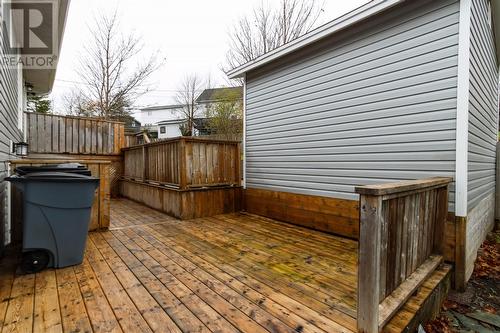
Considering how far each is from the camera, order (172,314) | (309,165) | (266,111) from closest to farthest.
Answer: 1. (172,314)
2. (309,165)
3. (266,111)

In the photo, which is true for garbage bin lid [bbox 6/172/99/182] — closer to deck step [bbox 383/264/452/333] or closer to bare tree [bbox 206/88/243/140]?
deck step [bbox 383/264/452/333]

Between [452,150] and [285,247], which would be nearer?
[452,150]

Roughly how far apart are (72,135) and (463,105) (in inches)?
307

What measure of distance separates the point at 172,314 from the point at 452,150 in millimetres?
3167

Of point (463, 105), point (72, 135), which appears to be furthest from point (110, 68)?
point (463, 105)

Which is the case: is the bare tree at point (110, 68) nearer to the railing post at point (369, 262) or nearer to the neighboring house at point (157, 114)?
the railing post at point (369, 262)

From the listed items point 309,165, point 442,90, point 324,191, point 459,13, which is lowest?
point 324,191

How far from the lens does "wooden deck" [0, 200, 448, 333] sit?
1.78m

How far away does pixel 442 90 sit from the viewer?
117 inches

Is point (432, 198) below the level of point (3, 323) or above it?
above

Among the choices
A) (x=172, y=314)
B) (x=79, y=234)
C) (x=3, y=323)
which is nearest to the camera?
(x=3, y=323)

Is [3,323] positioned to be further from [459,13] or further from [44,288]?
[459,13]

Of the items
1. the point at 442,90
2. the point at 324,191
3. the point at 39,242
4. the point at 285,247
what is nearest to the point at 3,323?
the point at 39,242

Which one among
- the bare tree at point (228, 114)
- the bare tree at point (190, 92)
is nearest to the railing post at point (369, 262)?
the bare tree at point (228, 114)
